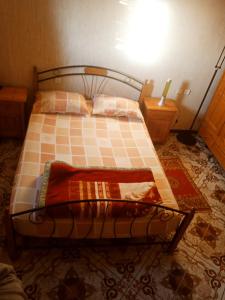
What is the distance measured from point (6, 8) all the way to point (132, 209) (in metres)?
2.72

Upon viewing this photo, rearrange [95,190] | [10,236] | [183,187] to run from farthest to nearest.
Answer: [183,187]
[95,190]
[10,236]

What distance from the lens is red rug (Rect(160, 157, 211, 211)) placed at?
9.36 ft

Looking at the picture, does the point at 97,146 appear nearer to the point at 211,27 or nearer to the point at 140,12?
the point at 140,12

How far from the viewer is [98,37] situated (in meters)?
3.05

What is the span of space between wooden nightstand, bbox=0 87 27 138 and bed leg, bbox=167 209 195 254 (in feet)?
7.71

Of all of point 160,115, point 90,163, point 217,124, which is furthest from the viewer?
point 217,124

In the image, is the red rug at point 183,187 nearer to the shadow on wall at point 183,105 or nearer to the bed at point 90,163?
the bed at point 90,163

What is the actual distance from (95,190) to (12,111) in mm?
1815

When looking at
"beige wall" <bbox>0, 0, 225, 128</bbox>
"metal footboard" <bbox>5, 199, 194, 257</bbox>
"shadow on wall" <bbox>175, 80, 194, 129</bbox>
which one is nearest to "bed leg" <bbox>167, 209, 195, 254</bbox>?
"metal footboard" <bbox>5, 199, 194, 257</bbox>

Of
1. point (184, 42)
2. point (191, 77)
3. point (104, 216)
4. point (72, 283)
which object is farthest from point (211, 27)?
point (72, 283)

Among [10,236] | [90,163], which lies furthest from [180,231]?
[10,236]

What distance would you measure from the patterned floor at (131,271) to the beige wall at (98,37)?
1.82 m

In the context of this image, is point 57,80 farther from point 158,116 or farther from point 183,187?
point 183,187

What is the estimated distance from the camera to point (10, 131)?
3.16 metres
